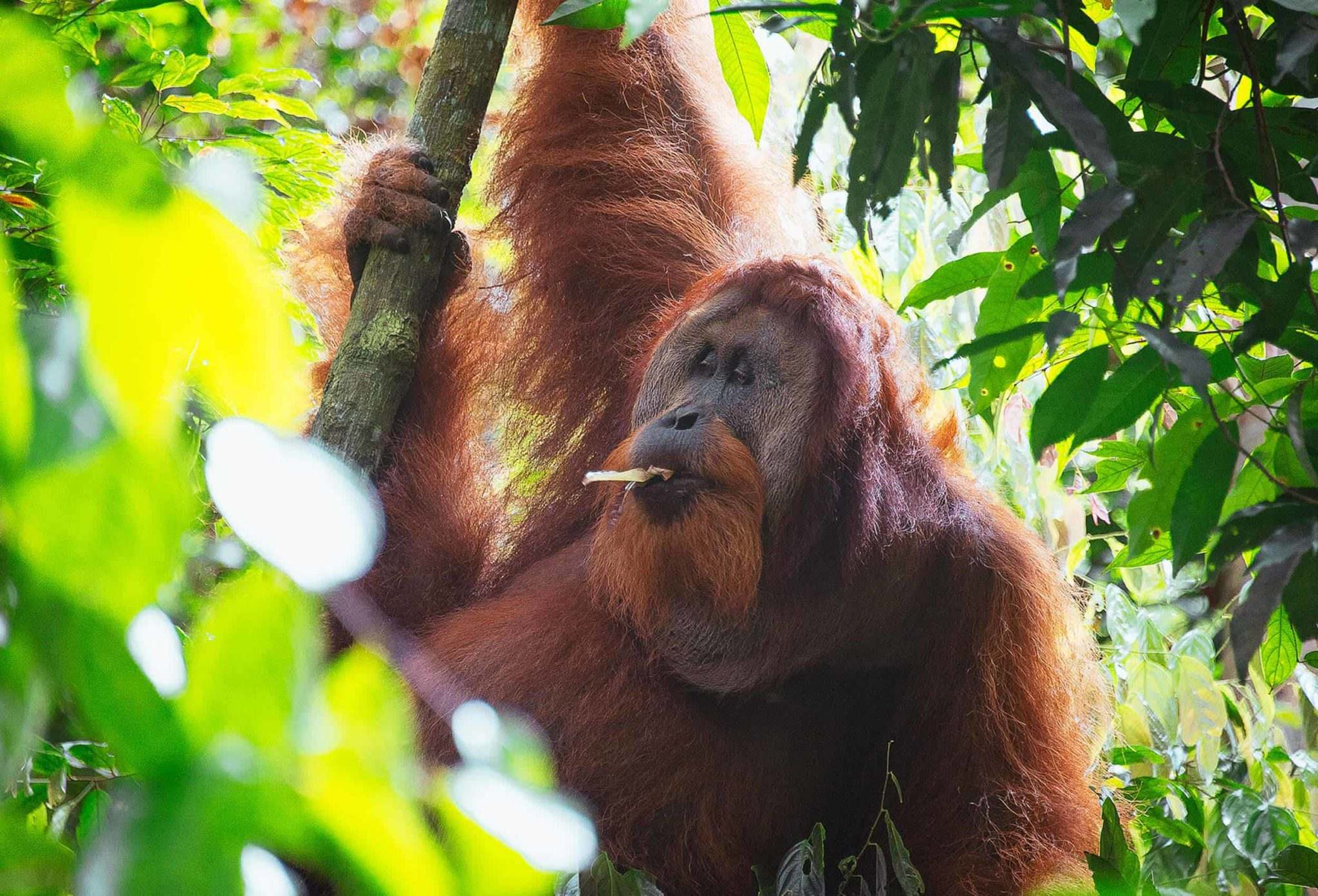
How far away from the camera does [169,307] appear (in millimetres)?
413

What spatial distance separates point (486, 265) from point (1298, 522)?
2.67 m

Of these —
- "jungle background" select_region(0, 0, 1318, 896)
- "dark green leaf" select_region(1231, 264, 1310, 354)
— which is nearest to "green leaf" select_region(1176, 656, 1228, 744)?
"jungle background" select_region(0, 0, 1318, 896)

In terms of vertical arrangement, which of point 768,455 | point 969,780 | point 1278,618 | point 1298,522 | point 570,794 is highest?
point 1298,522

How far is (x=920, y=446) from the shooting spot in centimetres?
277

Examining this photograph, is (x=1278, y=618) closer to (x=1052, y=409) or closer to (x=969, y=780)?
(x=1052, y=409)

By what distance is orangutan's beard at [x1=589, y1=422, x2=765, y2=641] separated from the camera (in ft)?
8.04

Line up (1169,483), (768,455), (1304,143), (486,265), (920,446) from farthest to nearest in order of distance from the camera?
1. (486,265)
2. (920,446)
3. (768,455)
4. (1169,483)
5. (1304,143)

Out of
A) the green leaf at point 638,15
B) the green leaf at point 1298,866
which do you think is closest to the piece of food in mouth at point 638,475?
the green leaf at point 638,15

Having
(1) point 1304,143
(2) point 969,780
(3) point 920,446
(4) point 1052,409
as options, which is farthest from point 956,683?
(1) point 1304,143

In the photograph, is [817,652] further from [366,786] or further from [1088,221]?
[366,786]

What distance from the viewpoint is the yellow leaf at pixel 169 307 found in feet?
1.26

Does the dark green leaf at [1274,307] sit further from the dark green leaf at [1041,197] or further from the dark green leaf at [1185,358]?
the dark green leaf at [1041,197]

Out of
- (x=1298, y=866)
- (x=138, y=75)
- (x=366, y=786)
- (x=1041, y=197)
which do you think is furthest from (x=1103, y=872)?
(x=138, y=75)

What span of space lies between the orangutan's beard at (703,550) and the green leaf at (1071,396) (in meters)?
0.72
